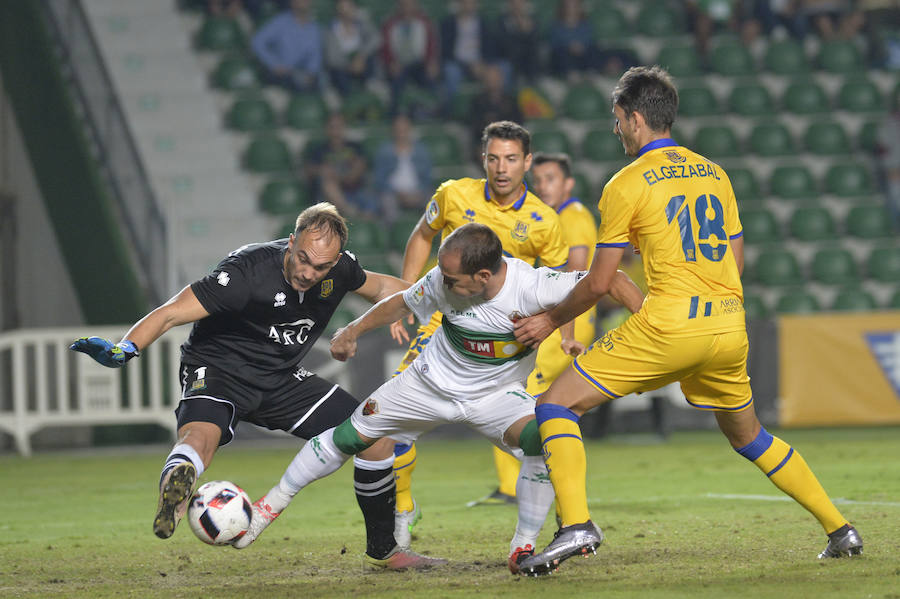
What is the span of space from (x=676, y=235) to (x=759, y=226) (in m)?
11.4

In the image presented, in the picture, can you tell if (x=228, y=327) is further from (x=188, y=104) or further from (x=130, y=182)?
(x=188, y=104)

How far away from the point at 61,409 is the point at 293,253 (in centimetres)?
827

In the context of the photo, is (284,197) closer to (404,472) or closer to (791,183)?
(791,183)

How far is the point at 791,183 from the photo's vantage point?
54.5ft

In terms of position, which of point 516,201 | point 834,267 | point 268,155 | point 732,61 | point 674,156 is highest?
point 674,156

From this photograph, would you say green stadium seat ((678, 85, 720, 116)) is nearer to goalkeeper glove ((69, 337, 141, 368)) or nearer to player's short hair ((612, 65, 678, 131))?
player's short hair ((612, 65, 678, 131))

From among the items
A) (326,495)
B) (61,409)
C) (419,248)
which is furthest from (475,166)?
(419,248)

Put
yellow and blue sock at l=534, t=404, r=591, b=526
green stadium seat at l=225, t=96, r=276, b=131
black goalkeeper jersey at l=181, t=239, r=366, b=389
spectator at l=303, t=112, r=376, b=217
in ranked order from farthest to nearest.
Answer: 1. green stadium seat at l=225, t=96, r=276, b=131
2. spectator at l=303, t=112, r=376, b=217
3. black goalkeeper jersey at l=181, t=239, r=366, b=389
4. yellow and blue sock at l=534, t=404, r=591, b=526

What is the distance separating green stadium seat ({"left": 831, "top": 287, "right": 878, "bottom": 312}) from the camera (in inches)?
607

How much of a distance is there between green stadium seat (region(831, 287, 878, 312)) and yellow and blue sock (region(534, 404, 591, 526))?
439 inches

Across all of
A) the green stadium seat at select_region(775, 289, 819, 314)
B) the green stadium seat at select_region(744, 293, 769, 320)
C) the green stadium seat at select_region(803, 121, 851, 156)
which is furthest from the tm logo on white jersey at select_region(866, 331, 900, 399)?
the green stadium seat at select_region(803, 121, 851, 156)

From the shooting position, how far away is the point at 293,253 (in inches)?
225

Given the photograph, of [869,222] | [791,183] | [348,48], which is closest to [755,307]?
[791,183]

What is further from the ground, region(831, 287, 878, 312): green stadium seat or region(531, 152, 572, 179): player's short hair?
region(531, 152, 572, 179): player's short hair
